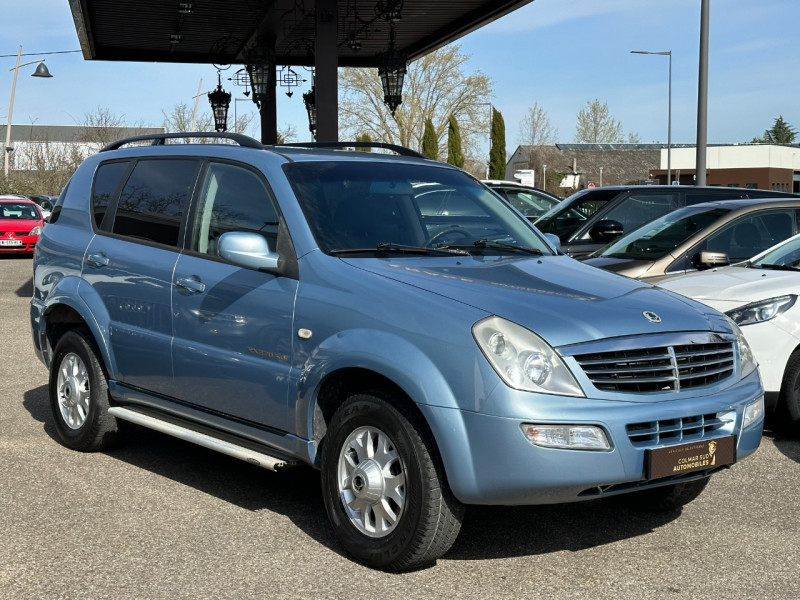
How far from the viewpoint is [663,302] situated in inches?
192

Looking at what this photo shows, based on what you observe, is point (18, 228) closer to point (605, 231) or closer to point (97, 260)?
point (605, 231)

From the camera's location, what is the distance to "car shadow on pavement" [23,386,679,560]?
500 centimetres

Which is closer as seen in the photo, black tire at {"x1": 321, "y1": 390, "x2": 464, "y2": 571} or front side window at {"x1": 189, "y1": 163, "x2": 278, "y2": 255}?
black tire at {"x1": 321, "y1": 390, "x2": 464, "y2": 571}

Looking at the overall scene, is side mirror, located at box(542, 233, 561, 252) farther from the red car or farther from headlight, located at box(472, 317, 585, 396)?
the red car

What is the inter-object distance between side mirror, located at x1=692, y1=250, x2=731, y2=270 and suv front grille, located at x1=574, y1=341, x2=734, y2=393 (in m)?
3.45

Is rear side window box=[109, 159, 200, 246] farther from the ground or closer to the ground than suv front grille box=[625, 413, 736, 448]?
farther from the ground

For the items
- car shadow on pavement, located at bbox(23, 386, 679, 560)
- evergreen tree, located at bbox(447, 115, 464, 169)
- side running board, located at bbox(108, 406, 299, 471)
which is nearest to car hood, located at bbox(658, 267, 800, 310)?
car shadow on pavement, located at bbox(23, 386, 679, 560)

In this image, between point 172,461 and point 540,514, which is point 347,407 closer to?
point 540,514

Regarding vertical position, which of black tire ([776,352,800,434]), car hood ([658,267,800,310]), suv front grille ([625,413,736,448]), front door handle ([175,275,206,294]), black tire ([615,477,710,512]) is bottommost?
black tire ([615,477,710,512])

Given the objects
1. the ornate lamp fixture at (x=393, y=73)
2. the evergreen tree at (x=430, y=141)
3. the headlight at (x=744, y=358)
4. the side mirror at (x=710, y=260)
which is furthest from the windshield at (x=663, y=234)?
the evergreen tree at (x=430, y=141)

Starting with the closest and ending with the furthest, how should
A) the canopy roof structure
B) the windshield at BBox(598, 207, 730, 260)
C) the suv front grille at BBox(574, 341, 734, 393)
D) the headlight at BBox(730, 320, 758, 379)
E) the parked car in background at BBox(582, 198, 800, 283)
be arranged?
the suv front grille at BBox(574, 341, 734, 393) → the headlight at BBox(730, 320, 758, 379) → the parked car in background at BBox(582, 198, 800, 283) → the windshield at BBox(598, 207, 730, 260) → the canopy roof structure

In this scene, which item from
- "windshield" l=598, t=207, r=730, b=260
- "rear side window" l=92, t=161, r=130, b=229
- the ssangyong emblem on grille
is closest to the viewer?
the ssangyong emblem on grille

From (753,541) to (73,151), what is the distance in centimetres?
4582

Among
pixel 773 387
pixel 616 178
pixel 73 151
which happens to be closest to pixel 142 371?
pixel 773 387
